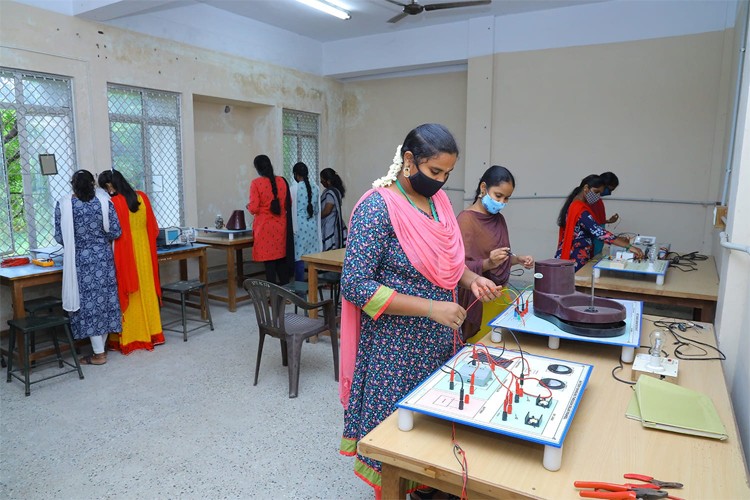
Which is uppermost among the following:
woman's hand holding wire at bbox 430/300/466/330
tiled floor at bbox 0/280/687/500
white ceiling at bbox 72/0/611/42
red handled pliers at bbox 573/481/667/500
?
white ceiling at bbox 72/0/611/42

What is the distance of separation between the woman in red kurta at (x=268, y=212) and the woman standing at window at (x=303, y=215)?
0.19 meters

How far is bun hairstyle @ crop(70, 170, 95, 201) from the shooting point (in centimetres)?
342

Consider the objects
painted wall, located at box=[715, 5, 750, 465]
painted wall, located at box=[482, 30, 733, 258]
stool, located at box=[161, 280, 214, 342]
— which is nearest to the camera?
painted wall, located at box=[715, 5, 750, 465]

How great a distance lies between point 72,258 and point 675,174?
557 centimetres

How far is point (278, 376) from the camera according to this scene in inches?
135

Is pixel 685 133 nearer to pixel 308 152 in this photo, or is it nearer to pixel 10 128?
pixel 308 152

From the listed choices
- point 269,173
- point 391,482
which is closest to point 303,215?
point 269,173

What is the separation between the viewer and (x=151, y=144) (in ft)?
16.3

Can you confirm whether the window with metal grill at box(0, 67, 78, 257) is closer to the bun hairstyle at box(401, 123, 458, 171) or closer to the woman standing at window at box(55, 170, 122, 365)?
the woman standing at window at box(55, 170, 122, 365)

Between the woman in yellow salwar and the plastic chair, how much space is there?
114 cm

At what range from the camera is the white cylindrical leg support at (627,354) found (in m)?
1.65

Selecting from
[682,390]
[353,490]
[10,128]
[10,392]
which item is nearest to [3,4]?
[10,128]

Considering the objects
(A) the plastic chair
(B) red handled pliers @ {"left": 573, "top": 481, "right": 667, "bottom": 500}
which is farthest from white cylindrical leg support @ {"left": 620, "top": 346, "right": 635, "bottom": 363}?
(A) the plastic chair

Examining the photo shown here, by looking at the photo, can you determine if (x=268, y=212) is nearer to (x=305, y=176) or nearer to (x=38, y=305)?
(x=305, y=176)
